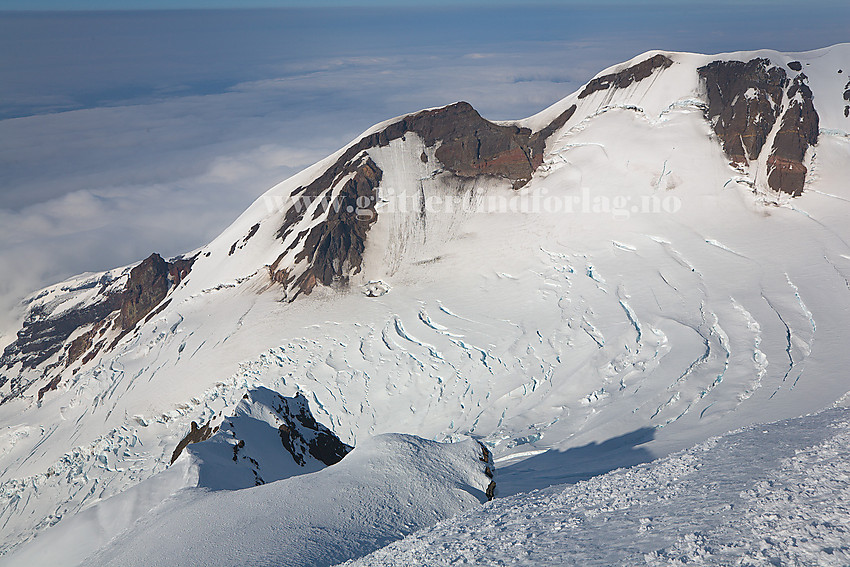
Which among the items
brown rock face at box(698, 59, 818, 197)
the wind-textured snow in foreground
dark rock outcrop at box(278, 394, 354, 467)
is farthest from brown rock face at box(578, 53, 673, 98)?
the wind-textured snow in foreground

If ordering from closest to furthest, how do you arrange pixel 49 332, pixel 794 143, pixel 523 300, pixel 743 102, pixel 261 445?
pixel 261 445, pixel 523 300, pixel 794 143, pixel 743 102, pixel 49 332

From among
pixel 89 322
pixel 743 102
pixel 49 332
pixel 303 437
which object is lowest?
pixel 49 332

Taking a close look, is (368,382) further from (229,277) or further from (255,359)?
(229,277)

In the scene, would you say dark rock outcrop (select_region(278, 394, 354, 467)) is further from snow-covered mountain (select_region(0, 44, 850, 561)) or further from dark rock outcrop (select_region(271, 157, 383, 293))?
dark rock outcrop (select_region(271, 157, 383, 293))

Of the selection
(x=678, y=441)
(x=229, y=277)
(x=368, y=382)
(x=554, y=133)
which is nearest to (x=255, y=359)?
(x=368, y=382)

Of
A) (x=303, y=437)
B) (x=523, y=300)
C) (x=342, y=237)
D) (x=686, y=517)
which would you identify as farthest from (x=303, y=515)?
(x=342, y=237)

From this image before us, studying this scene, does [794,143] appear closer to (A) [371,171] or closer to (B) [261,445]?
(A) [371,171]
